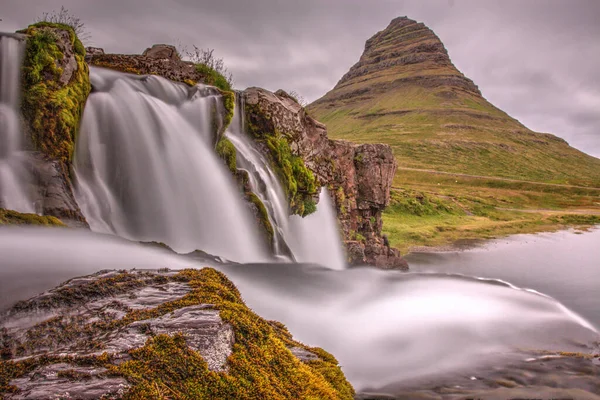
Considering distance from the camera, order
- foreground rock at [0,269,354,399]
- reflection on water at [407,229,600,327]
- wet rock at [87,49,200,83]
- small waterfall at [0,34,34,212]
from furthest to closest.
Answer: reflection on water at [407,229,600,327], wet rock at [87,49,200,83], small waterfall at [0,34,34,212], foreground rock at [0,269,354,399]

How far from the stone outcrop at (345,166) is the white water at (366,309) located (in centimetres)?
676

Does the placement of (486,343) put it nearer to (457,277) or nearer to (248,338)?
(248,338)

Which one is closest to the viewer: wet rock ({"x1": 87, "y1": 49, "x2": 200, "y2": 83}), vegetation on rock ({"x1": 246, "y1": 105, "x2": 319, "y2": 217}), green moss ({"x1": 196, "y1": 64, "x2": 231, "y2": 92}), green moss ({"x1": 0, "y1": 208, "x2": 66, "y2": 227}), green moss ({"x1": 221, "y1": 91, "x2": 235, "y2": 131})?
green moss ({"x1": 0, "y1": 208, "x2": 66, "y2": 227})

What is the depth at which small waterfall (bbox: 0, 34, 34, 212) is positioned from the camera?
7.57m

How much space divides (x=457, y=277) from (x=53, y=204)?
16.7 meters

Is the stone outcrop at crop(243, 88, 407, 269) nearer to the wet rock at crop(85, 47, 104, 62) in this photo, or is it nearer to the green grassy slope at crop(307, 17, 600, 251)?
the wet rock at crop(85, 47, 104, 62)

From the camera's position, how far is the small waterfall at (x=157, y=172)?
10.1 m

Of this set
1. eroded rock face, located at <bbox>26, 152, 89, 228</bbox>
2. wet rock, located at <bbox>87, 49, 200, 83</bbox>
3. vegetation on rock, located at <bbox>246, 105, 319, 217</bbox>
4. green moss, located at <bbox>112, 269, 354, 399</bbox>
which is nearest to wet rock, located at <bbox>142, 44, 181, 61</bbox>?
wet rock, located at <bbox>87, 49, 200, 83</bbox>

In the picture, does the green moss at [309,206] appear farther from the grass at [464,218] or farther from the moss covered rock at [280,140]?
the grass at [464,218]

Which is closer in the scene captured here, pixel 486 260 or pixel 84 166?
pixel 84 166

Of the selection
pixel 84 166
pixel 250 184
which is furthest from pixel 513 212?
pixel 84 166

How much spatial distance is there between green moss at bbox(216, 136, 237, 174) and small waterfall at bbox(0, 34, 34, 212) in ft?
20.1

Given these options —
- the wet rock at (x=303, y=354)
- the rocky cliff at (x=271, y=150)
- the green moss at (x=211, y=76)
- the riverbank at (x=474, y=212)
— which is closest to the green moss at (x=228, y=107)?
the rocky cliff at (x=271, y=150)

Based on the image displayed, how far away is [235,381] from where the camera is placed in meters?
3.42
